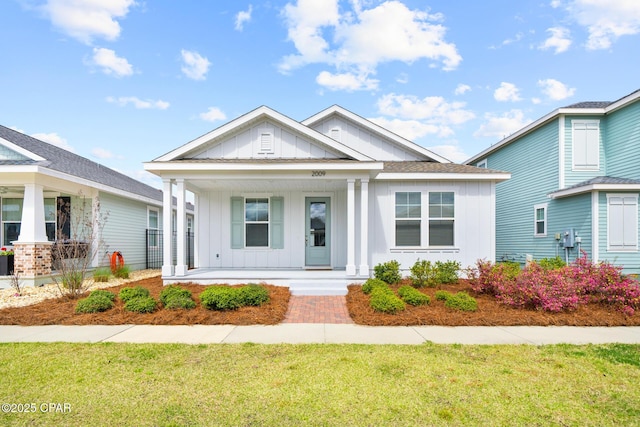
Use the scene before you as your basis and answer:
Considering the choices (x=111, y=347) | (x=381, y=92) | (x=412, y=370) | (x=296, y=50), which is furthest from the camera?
(x=381, y=92)

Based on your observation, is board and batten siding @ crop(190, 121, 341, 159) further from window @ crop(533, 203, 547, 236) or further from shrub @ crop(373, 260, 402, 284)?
window @ crop(533, 203, 547, 236)

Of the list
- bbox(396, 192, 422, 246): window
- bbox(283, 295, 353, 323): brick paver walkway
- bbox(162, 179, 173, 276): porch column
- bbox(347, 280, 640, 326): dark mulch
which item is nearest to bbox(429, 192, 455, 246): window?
bbox(396, 192, 422, 246): window

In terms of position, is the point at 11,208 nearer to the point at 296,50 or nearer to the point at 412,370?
the point at 296,50

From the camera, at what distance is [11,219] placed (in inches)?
480

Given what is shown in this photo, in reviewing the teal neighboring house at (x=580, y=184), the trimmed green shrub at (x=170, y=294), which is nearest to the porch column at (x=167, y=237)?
the trimmed green shrub at (x=170, y=294)

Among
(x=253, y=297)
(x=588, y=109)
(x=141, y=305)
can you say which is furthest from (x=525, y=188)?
(x=141, y=305)

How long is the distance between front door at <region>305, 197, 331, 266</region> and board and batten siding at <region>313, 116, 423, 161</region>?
2885 millimetres

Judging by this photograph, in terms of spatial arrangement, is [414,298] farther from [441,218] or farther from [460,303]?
[441,218]

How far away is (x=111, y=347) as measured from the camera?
5.00 meters

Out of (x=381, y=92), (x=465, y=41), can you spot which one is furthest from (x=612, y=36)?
(x=381, y=92)

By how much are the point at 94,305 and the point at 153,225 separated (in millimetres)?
11405

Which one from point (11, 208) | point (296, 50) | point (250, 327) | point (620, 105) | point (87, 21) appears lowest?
point (250, 327)

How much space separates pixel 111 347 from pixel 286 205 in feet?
23.9

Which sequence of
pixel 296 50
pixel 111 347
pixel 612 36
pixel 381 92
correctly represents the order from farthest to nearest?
1. pixel 381 92
2. pixel 296 50
3. pixel 612 36
4. pixel 111 347
